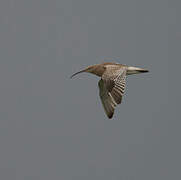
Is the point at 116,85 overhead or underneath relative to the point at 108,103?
overhead

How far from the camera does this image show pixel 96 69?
14.5 metres

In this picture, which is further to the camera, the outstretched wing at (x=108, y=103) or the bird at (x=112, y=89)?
the outstretched wing at (x=108, y=103)

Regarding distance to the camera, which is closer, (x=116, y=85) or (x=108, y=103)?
(x=116, y=85)

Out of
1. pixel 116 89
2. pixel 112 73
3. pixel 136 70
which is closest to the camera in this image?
pixel 116 89

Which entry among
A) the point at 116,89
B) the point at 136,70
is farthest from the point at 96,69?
the point at 116,89

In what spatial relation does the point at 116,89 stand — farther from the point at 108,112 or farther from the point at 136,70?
the point at 136,70

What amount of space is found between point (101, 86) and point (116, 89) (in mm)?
1642

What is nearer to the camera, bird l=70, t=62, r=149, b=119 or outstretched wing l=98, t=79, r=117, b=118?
bird l=70, t=62, r=149, b=119

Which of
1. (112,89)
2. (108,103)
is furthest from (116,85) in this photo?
(108,103)

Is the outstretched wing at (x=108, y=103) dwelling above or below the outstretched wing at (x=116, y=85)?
below

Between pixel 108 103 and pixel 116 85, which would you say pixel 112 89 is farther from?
pixel 108 103

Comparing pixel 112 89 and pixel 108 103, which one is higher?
pixel 112 89

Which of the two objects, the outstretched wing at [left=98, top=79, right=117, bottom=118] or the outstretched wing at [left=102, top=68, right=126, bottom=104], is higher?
the outstretched wing at [left=102, top=68, right=126, bottom=104]

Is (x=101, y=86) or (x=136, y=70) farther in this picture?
(x=136, y=70)
